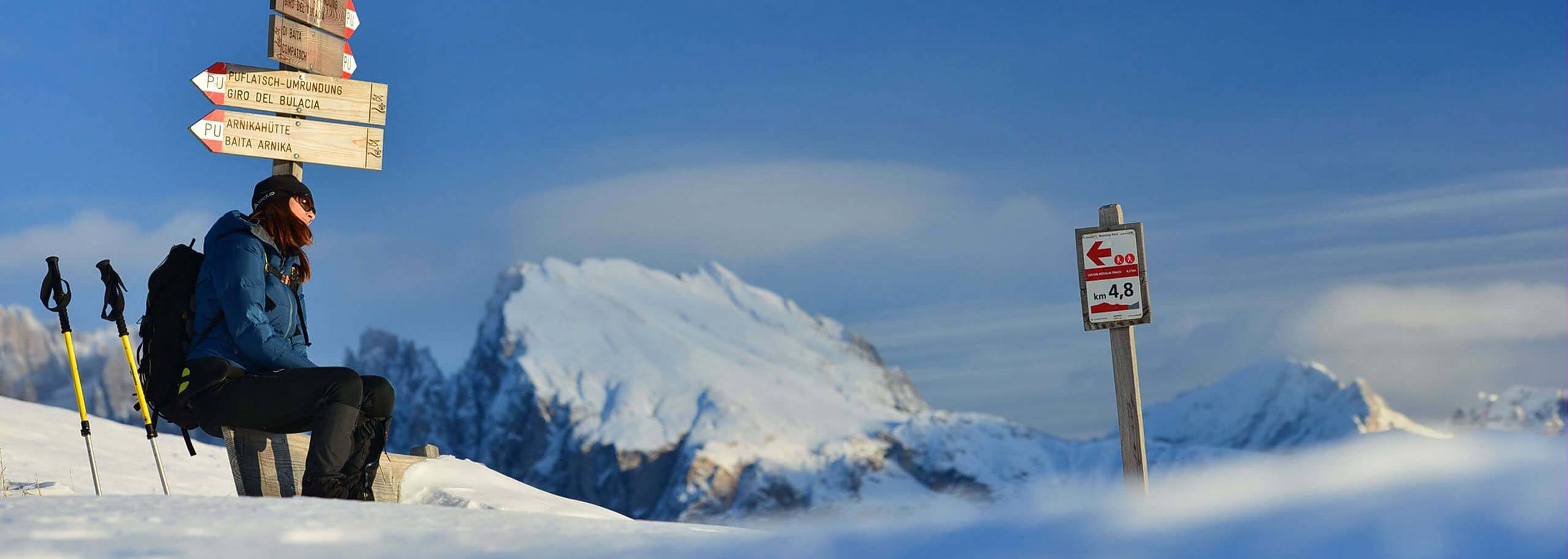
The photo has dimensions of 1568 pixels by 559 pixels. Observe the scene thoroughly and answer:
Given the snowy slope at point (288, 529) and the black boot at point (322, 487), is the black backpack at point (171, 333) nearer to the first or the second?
the black boot at point (322, 487)

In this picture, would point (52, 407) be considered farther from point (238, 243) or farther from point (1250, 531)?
point (1250, 531)

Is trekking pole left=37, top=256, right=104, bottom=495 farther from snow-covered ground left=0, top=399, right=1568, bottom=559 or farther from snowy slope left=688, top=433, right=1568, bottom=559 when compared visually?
snowy slope left=688, top=433, right=1568, bottom=559

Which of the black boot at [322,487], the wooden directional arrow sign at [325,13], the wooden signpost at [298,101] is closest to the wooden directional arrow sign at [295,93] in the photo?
the wooden signpost at [298,101]

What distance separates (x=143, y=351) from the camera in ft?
20.5

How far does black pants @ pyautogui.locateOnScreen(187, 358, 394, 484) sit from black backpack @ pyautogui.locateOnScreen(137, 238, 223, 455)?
0.32 ft

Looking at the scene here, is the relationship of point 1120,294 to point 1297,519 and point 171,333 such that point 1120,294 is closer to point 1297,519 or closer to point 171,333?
point 1297,519

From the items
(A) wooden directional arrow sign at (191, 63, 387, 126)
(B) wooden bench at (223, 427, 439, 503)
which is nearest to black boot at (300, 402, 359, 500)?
(B) wooden bench at (223, 427, 439, 503)

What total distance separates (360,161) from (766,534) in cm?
516

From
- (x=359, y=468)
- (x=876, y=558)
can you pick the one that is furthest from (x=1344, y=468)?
(x=359, y=468)

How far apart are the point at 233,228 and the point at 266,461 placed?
1.31m

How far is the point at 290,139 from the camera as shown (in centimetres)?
830

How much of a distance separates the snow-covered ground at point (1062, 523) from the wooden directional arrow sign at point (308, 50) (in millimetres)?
4041

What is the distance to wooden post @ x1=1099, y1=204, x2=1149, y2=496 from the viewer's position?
907cm

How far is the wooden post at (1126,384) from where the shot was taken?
907 centimetres
